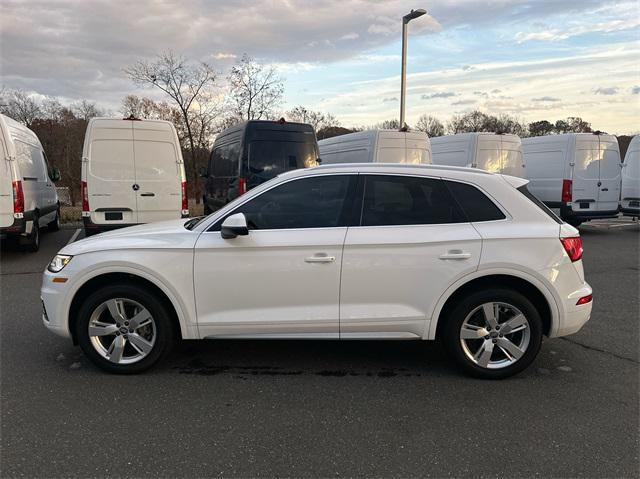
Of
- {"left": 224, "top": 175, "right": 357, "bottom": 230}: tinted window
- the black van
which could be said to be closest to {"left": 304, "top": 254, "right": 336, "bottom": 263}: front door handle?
{"left": 224, "top": 175, "right": 357, "bottom": 230}: tinted window

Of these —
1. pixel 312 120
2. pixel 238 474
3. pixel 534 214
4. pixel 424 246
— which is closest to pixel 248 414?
pixel 238 474

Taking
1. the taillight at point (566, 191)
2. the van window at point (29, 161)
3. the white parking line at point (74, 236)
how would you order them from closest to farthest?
the van window at point (29, 161)
the white parking line at point (74, 236)
the taillight at point (566, 191)

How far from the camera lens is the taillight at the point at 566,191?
1206 cm

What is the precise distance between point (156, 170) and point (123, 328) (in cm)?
561

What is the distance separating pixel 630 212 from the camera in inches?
512

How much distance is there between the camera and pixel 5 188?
8.05 m

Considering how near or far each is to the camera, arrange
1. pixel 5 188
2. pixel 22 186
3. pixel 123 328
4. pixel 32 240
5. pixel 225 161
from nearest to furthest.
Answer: pixel 123 328 → pixel 5 188 → pixel 22 186 → pixel 32 240 → pixel 225 161

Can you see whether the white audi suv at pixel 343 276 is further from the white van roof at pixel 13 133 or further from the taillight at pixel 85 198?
the white van roof at pixel 13 133

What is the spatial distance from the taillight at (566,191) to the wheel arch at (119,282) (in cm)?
1125

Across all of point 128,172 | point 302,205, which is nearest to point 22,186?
point 128,172

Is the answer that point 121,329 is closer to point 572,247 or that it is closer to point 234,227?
point 234,227

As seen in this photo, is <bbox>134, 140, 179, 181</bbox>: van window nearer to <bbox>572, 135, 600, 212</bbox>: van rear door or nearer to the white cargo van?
the white cargo van

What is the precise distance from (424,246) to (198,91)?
18811 mm

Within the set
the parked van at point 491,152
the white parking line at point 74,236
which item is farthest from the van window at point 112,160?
the parked van at point 491,152
